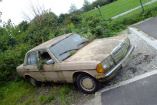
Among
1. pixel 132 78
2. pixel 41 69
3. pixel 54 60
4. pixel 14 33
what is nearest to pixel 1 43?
pixel 14 33

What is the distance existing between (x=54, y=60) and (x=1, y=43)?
7.86 metres

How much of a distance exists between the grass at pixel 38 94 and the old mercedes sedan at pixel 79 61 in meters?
0.48

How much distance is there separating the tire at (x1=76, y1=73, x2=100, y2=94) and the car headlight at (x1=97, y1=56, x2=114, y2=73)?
43 centimetres

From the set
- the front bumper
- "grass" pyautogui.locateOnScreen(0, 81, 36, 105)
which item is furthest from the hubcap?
"grass" pyautogui.locateOnScreen(0, 81, 36, 105)

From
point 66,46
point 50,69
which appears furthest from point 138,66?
point 50,69

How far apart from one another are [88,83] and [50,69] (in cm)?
142

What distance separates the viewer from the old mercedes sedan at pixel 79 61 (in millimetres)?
3770

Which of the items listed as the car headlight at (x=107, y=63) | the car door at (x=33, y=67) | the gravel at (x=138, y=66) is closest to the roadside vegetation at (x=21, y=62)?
the car door at (x=33, y=67)

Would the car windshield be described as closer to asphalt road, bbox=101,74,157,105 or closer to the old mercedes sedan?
the old mercedes sedan

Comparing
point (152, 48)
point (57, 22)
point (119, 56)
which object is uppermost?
point (57, 22)

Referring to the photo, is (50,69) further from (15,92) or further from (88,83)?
(15,92)

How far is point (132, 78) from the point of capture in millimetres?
4086

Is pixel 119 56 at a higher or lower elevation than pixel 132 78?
higher

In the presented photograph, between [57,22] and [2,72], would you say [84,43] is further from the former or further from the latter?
[57,22]
